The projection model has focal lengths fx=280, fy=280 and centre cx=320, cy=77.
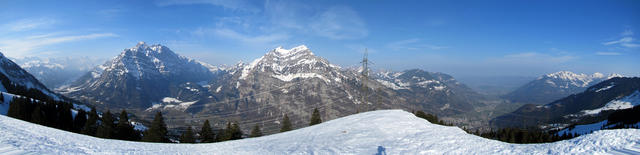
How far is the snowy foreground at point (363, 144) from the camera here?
13.9 metres

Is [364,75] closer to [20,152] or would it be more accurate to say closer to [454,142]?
[454,142]

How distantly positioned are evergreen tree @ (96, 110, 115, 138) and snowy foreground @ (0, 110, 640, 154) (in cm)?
4424

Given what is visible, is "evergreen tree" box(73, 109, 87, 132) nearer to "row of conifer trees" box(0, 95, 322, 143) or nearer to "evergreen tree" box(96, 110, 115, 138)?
"row of conifer trees" box(0, 95, 322, 143)

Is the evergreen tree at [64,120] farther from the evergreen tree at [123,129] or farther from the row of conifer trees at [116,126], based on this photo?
the evergreen tree at [123,129]

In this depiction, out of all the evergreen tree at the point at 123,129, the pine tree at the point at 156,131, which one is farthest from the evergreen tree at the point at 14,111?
the pine tree at the point at 156,131

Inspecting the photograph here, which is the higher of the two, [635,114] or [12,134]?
[12,134]

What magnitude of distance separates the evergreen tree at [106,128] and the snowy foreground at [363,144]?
44.2m

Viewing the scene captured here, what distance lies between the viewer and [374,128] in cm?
2545

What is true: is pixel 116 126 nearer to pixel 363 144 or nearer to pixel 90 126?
pixel 90 126

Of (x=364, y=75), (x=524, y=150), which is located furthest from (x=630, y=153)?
(x=364, y=75)

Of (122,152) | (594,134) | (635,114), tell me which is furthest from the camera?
(635,114)

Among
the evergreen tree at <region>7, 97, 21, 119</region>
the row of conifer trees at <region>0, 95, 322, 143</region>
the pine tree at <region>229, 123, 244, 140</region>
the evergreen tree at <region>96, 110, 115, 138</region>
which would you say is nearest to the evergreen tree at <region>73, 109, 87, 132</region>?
the row of conifer trees at <region>0, 95, 322, 143</region>

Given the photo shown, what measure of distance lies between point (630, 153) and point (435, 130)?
36.8 feet

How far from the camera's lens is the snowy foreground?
13914 millimetres
